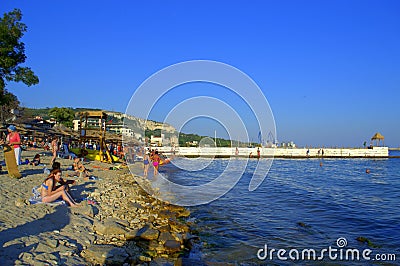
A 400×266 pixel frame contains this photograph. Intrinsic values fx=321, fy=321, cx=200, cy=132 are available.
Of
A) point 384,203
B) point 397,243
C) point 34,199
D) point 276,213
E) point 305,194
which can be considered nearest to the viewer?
point 34,199

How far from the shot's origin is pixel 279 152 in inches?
2628

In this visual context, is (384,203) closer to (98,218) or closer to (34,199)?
(98,218)

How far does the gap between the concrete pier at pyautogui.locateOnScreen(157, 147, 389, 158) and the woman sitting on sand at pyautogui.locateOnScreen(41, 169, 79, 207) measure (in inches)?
1924

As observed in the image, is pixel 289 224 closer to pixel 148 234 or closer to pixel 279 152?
pixel 148 234

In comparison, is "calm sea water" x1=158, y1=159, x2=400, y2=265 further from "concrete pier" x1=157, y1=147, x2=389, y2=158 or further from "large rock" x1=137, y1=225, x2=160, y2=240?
"concrete pier" x1=157, y1=147, x2=389, y2=158

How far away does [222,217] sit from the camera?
1112cm

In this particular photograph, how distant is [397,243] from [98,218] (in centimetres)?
805

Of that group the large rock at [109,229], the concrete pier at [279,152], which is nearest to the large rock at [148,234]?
the large rock at [109,229]

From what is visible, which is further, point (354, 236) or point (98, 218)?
point (354, 236)

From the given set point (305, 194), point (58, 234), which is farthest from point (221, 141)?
point (58, 234)

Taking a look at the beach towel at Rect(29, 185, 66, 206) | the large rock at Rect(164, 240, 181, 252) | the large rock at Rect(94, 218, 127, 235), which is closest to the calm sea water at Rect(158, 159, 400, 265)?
the large rock at Rect(164, 240, 181, 252)

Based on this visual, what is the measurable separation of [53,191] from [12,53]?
1030 cm

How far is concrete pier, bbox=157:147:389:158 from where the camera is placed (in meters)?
58.8

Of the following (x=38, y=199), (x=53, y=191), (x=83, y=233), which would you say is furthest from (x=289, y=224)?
(x=38, y=199)
